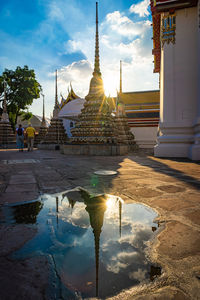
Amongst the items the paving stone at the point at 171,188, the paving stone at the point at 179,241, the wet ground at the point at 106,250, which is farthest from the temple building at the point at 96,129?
the paving stone at the point at 179,241

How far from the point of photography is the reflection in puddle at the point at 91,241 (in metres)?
0.75

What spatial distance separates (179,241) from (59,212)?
0.90 metres

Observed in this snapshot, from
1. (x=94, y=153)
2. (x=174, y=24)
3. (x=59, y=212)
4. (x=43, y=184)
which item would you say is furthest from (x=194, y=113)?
(x=59, y=212)

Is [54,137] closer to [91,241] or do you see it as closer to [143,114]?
[143,114]

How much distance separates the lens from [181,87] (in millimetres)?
6230

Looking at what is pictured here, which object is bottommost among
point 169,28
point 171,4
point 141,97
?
point 169,28

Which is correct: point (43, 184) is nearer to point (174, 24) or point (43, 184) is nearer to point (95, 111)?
point (95, 111)

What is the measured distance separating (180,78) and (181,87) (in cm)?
32

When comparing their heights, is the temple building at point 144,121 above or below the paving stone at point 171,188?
above

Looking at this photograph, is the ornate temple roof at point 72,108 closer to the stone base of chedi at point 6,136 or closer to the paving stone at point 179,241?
the stone base of chedi at point 6,136

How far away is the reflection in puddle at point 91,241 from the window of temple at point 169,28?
6.82 metres

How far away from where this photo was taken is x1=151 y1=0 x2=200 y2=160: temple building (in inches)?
239

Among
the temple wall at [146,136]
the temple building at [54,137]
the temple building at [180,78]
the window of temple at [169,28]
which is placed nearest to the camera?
the temple building at [180,78]

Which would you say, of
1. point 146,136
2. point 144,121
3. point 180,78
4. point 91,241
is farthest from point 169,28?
point 146,136
